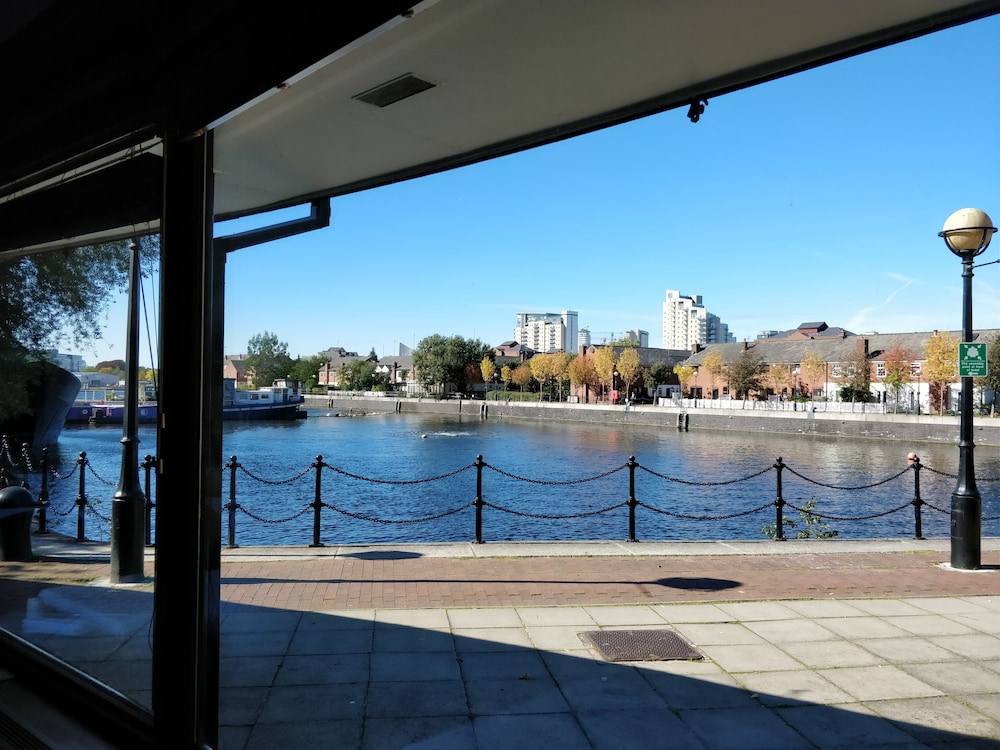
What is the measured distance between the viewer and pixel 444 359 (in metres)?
87.3

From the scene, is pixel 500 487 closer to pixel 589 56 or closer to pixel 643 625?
pixel 643 625

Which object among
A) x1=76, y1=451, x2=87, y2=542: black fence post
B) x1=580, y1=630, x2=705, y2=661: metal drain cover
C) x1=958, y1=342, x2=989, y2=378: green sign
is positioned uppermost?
x1=958, y1=342, x2=989, y2=378: green sign

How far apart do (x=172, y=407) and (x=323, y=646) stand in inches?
93.9

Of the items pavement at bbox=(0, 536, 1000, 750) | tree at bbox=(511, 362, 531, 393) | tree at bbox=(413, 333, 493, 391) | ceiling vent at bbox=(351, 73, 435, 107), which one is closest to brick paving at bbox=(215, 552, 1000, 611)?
pavement at bbox=(0, 536, 1000, 750)

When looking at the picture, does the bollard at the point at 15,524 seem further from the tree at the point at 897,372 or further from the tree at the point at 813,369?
the tree at the point at 813,369

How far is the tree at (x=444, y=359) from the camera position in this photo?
87.7 metres

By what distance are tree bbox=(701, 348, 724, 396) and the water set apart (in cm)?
2918

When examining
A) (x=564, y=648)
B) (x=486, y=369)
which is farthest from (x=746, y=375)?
(x=564, y=648)

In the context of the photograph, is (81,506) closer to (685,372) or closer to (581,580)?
(581,580)

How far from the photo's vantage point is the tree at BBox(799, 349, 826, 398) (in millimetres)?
60594

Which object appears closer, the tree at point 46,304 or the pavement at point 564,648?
the pavement at point 564,648

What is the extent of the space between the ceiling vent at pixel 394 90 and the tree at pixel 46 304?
1.65 m

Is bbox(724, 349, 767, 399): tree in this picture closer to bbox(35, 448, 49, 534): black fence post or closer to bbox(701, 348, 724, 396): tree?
bbox(701, 348, 724, 396): tree

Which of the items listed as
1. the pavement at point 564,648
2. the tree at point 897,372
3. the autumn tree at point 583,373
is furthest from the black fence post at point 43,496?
the autumn tree at point 583,373
